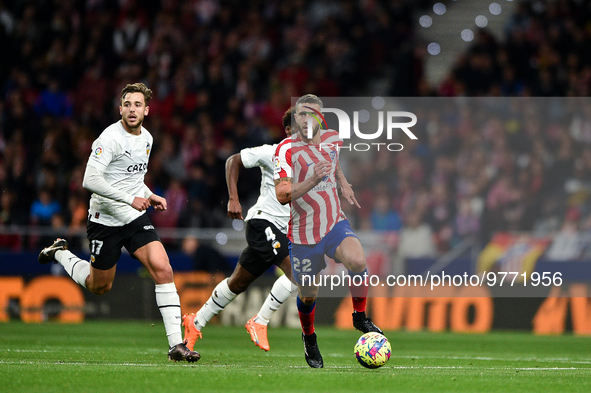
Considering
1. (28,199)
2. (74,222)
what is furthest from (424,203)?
(28,199)

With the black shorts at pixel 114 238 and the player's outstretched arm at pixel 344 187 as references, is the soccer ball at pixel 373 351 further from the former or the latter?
the black shorts at pixel 114 238

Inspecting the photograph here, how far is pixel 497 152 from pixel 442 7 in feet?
16.1

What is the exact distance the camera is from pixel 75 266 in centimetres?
815

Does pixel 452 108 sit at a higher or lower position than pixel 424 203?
higher

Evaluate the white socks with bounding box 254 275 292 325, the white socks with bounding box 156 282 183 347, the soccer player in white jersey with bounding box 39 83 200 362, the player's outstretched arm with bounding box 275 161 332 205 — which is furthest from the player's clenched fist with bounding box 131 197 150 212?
the white socks with bounding box 254 275 292 325

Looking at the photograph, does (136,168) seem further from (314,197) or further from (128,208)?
(314,197)

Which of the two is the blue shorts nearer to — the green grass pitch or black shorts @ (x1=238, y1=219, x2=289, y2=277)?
the green grass pitch

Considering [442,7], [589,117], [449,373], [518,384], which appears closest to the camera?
[518,384]

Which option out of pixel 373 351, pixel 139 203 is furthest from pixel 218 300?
pixel 373 351

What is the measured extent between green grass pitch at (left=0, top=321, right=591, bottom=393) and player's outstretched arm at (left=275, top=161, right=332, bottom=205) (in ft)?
4.39

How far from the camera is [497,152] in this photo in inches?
551

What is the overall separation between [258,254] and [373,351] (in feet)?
6.34

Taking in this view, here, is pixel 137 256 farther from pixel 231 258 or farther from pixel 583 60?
pixel 583 60

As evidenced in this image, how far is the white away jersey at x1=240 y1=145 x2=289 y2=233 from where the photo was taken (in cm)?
830
